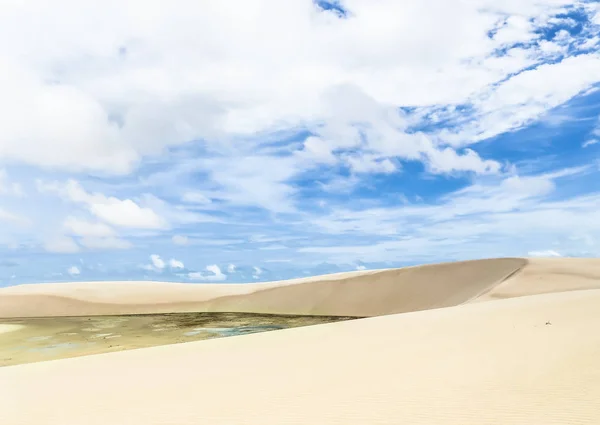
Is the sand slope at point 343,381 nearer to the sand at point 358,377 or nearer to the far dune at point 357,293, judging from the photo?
the sand at point 358,377

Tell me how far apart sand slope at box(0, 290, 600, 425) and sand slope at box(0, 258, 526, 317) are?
64.5 feet

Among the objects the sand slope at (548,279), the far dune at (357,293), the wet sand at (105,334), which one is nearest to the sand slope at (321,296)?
the far dune at (357,293)

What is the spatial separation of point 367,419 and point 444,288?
30.1 meters

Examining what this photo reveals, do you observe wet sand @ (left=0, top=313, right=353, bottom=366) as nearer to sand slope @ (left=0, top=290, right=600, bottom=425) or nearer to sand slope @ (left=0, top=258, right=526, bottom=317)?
sand slope @ (left=0, top=290, right=600, bottom=425)

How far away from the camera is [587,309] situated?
16844 mm

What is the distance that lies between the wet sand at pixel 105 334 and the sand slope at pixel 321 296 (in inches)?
324

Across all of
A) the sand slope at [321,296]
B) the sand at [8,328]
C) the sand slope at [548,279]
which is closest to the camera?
the sand at [8,328]

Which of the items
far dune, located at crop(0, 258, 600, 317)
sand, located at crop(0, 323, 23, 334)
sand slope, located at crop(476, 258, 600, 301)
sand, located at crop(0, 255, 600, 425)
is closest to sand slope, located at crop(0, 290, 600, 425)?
sand, located at crop(0, 255, 600, 425)

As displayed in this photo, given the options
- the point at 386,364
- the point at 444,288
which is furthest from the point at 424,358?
the point at 444,288

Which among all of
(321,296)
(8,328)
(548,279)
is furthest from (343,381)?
(321,296)

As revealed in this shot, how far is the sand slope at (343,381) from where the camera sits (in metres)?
7.18

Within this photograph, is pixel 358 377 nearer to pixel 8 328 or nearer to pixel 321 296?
pixel 8 328

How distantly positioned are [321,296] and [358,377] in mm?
29689

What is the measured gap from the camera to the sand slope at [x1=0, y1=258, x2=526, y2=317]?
3522 cm
